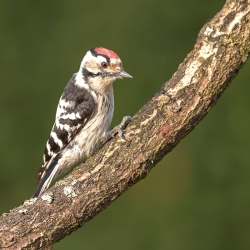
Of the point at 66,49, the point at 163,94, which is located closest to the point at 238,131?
the point at 66,49

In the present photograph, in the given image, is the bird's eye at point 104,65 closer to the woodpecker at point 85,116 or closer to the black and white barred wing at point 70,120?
the woodpecker at point 85,116

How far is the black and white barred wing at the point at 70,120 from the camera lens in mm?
3602

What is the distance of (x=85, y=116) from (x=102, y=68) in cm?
27

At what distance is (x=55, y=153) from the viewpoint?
3623mm

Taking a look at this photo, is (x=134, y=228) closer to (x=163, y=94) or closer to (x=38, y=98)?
(x=38, y=98)

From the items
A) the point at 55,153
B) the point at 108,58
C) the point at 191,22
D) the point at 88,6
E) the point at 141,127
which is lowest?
the point at 141,127

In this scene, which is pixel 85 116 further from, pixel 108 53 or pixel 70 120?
pixel 108 53

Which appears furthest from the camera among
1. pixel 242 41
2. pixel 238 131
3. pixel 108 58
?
pixel 238 131

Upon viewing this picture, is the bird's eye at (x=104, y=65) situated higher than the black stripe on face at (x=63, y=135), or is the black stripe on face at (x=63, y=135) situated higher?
the bird's eye at (x=104, y=65)

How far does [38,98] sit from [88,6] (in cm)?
78

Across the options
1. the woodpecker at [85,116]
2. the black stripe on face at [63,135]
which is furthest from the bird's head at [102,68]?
the black stripe on face at [63,135]

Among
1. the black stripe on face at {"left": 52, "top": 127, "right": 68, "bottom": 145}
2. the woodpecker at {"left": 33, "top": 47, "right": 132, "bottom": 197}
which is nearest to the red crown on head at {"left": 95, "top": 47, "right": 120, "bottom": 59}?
the woodpecker at {"left": 33, "top": 47, "right": 132, "bottom": 197}

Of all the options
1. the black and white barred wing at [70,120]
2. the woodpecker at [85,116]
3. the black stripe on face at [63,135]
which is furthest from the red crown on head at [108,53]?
the black stripe on face at [63,135]

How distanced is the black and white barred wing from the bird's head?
80mm
